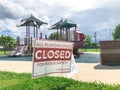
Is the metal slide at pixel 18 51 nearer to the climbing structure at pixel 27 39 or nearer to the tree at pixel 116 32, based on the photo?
the climbing structure at pixel 27 39

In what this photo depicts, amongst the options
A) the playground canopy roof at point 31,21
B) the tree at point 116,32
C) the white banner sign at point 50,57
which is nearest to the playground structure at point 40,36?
the playground canopy roof at point 31,21

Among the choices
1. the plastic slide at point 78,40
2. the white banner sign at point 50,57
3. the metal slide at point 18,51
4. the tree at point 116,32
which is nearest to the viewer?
the white banner sign at point 50,57

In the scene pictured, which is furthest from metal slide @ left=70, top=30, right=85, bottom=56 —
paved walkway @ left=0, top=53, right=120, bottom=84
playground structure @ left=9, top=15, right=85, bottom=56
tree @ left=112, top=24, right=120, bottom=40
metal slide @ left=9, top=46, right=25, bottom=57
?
tree @ left=112, top=24, right=120, bottom=40

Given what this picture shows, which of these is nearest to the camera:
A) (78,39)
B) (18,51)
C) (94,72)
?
(94,72)

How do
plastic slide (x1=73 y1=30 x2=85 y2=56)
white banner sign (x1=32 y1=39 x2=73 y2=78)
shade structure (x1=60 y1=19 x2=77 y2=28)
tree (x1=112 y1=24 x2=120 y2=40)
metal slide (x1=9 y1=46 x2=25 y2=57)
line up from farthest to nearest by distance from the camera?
tree (x1=112 y1=24 x2=120 y2=40) → metal slide (x1=9 y1=46 x2=25 y2=57) → shade structure (x1=60 y1=19 x2=77 y2=28) → plastic slide (x1=73 y1=30 x2=85 y2=56) → white banner sign (x1=32 y1=39 x2=73 y2=78)

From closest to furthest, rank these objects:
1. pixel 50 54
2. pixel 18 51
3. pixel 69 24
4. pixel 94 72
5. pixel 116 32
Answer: pixel 50 54
pixel 94 72
pixel 69 24
pixel 18 51
pixel 116 32

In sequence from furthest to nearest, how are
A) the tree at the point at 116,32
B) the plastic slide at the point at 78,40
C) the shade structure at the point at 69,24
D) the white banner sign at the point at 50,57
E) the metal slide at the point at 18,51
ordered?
the tree at the point at 116,32 < the metal slide at the point at 18,51 < the shade structure at the point at 69,24 < the plastic slide at the point at 78,40 < the white banner sign at the point at 50,57

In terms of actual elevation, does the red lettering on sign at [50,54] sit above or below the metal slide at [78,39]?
below

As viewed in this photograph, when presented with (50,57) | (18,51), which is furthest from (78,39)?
(50,57)

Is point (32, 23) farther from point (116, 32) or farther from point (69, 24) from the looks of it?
point (116, 32)

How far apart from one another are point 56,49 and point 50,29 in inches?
1245

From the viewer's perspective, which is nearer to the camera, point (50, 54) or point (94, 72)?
point (50, 54)

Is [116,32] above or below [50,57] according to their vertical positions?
above

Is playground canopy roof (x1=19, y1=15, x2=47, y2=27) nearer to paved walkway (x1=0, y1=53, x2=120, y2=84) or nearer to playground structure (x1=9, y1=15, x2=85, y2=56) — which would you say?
playground structure (x1=9, y1=15, x2=85, y2=56)
